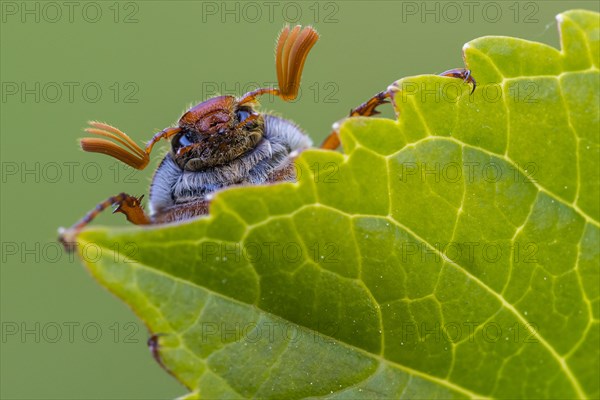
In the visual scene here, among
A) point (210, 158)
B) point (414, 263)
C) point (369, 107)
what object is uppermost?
point (369, 107)

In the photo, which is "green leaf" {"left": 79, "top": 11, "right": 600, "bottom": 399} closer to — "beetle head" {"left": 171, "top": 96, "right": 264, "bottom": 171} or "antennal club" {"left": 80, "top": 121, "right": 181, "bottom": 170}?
"antennal club" {"left": 80, "top": 121, "right": 181, "bottom": 170}

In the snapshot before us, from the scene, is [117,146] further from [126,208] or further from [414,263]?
[414,263]

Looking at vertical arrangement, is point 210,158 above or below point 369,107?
below

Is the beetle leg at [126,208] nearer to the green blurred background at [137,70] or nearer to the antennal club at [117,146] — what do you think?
the antennal club at [117,146]

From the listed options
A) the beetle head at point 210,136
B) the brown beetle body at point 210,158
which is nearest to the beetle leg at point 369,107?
the brown beetle body at point 210,158

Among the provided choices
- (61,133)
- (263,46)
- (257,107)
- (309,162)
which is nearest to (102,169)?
(61,133)

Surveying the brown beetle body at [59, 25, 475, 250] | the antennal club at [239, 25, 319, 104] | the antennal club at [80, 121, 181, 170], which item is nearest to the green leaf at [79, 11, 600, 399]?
the antennal club at [239, 25, 319, 104]

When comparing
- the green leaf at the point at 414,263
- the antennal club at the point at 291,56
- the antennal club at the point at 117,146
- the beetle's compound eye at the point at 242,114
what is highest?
the antennal club at the point at 291,56

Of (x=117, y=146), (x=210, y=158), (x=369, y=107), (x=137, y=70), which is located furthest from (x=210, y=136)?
(x=137, y=70)
